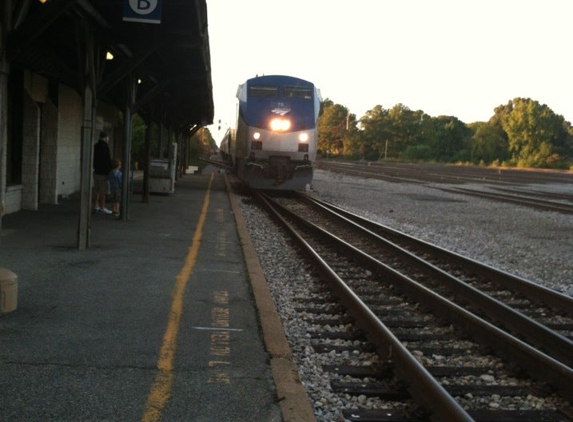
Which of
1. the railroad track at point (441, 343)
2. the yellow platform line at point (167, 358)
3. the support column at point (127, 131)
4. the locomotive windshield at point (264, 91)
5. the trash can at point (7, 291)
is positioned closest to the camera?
the yellow platform line at point (167, 358)

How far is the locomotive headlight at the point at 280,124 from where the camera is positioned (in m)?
23.1

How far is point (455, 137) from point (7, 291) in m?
112

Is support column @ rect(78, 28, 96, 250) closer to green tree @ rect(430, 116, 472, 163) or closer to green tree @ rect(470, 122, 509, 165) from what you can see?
green tree @ rect(470, 122, 509, 165)

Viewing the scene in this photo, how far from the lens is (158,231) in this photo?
12.9 m

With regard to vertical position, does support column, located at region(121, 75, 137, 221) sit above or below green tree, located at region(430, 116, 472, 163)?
below

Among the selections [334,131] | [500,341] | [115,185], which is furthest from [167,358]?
[334,131]

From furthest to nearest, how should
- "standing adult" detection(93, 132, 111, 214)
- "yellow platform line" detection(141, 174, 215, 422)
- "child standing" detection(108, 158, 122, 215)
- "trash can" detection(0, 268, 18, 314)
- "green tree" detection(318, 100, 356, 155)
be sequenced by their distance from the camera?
"green tree" detection(318, 100, 356, 155) → "child standing" detection(108, 158, 122, 215) → "standing adult" detection(93, 132, 111, 214) → "trash can" detection(0, 268, 18, 314) → "yellow platform line" detection(141, 174, 215, 422)

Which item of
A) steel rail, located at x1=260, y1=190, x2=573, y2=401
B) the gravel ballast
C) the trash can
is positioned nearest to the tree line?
the gravel ballast

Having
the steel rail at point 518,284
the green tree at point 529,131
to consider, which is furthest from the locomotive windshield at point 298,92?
the green tree at point 529,131

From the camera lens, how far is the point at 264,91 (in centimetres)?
2355

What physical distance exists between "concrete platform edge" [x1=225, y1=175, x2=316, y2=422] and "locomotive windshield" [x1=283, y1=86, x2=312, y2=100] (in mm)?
14892

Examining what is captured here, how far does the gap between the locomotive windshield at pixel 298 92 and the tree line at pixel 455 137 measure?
5837 cm

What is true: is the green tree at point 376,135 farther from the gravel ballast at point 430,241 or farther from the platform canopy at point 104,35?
the platform canopy at point 104,35

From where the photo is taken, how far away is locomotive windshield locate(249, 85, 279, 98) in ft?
76.7
